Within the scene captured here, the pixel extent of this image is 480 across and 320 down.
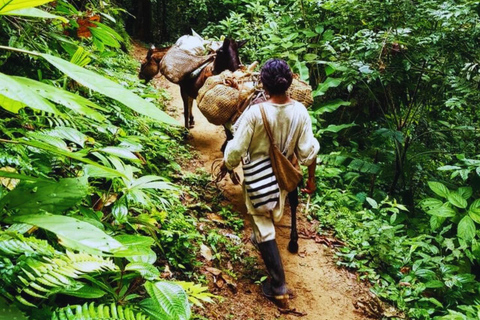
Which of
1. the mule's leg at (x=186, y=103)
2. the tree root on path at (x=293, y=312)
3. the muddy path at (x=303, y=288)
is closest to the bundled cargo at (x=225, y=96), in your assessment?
the muddy path at (x=303, y=288)

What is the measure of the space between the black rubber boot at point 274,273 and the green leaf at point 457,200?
2254 millimetres

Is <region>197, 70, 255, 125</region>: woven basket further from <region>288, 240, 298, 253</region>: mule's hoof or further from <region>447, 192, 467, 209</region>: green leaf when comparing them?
<region>447, 192, 467, 209</region>: green leaf

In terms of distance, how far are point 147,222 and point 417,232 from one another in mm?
4067

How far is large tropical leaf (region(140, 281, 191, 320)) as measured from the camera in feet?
5.25

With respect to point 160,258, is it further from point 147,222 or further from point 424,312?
point 424,312

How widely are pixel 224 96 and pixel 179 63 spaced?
171 centimetres

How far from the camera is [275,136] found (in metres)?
3.43

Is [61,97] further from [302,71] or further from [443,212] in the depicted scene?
[302,71]

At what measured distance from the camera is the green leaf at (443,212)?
14.1ft

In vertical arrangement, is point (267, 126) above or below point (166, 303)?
above

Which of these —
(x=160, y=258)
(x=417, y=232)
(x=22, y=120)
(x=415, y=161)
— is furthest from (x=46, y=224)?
(x=415, y=161)

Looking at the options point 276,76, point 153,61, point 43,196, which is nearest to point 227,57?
point 153,61

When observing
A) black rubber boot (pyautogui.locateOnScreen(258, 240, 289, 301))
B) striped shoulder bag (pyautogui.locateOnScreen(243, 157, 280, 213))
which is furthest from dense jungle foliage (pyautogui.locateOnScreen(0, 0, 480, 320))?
striped shoulder bag (pyautogui.locateOnScreen(243, 157, 280, 213))

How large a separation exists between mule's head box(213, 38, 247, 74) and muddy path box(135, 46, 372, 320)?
1380 millimetres
